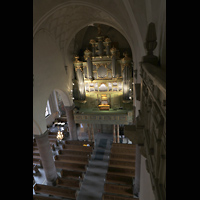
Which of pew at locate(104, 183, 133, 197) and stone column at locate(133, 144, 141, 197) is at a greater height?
stone column at locate(133, 144, 141, 197)

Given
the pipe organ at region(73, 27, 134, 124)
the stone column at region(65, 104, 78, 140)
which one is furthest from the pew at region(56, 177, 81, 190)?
the pipe organ at region(73, 27, 134, 124)

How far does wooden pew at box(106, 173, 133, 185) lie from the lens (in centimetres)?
863

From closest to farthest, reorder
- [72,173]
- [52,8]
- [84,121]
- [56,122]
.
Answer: [52,8] → [72,173] → [84,121] → [56,122]

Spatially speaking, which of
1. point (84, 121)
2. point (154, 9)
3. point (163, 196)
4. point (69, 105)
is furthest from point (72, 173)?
point (154, 9)

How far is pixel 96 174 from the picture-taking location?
10484 millimetres

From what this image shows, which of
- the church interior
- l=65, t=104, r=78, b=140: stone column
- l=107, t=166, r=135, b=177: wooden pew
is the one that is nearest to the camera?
the church interior

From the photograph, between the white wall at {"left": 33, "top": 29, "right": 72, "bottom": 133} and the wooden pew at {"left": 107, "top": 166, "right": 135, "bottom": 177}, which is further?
the wooden pew at {"left": 107, "top": 166, "right": 135, "bottom": 177}

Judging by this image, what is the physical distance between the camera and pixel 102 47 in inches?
480

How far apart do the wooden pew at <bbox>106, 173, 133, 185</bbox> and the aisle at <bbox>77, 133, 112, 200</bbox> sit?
3.35 ft

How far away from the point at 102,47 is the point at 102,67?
1661 mm

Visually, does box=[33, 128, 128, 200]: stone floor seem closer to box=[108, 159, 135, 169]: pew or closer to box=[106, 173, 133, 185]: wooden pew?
box=[106, 173, 133, 185]: wooden pew

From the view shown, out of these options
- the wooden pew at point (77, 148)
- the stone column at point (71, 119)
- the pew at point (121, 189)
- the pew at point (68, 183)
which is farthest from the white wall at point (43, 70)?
the pew at point (121, 189)
